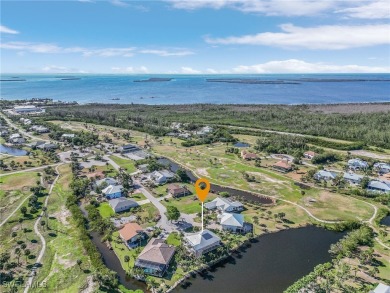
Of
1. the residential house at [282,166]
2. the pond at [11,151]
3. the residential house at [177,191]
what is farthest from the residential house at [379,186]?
the pond at [11,151]

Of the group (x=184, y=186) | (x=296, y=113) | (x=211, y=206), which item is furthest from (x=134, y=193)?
(x=296, y=113)

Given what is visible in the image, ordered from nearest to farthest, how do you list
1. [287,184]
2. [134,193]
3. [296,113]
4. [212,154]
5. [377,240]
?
[377,240] → [134,193] → [287,184] → [212,154] → [296,113]

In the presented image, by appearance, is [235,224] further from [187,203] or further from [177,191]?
[177,191]

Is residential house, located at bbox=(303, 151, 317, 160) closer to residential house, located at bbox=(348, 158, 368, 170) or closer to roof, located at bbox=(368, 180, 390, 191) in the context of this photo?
residential house, located at bbox=(348, 158, 368, 170)

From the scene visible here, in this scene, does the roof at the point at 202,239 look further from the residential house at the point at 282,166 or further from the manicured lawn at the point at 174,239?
the residential house at the point at 282,166

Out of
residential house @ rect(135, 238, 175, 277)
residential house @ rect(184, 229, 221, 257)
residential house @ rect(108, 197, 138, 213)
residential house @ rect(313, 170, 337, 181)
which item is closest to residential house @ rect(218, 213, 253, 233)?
residential house @ rect(184, 229, 221, 257)

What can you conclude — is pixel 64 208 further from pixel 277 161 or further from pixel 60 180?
pixel 277 161
